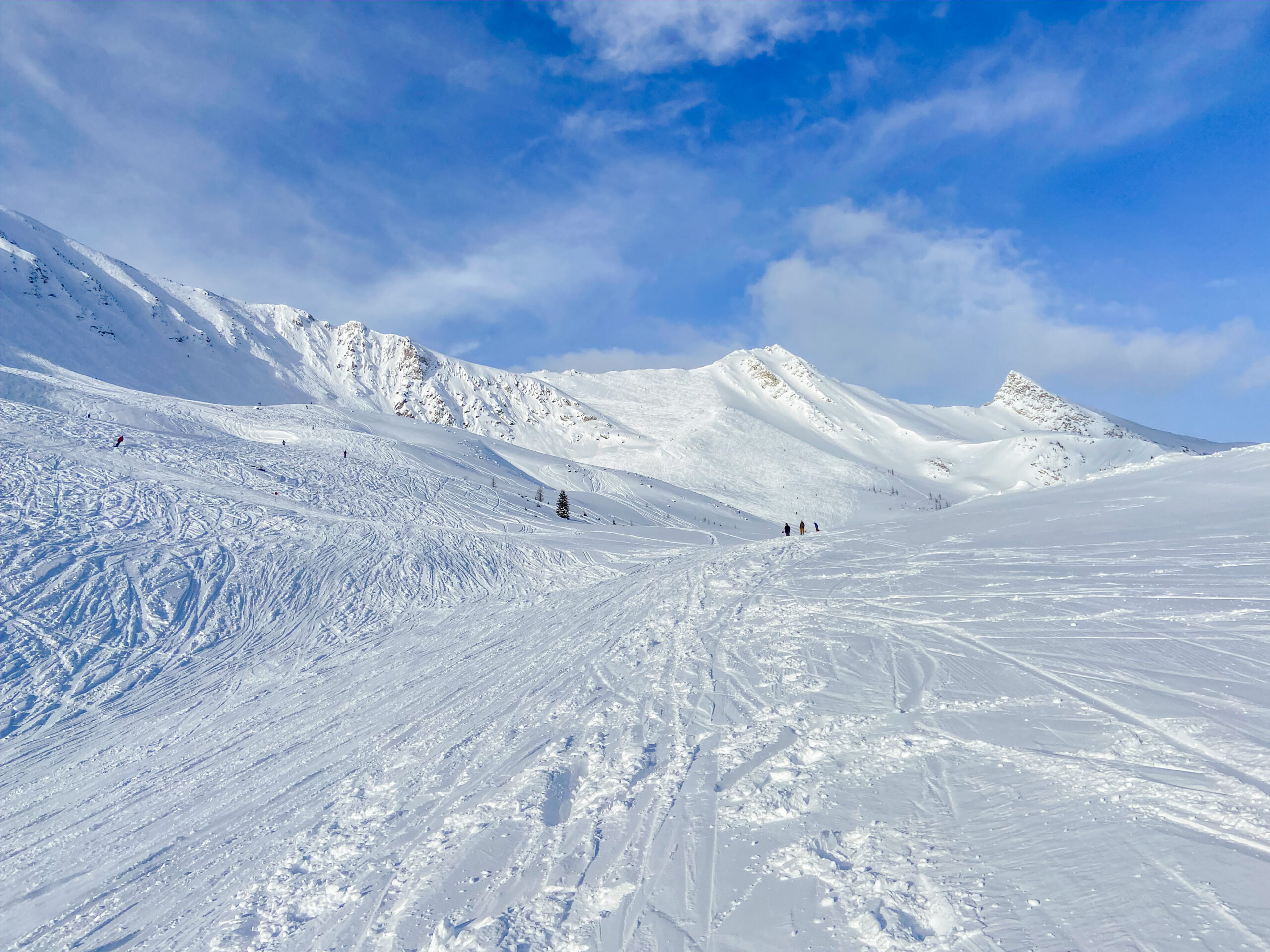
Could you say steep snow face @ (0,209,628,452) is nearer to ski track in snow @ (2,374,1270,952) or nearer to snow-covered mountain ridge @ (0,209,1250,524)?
snow-covered mountain ridge @ (0,209,1250,524)

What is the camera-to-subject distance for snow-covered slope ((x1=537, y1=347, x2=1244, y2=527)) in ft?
247

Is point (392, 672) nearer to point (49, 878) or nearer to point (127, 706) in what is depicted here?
point (127, 706)

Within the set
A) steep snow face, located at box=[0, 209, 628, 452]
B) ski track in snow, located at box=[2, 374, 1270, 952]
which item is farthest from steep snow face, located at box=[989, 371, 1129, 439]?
ski track in snow, located at box=[2, 374, 1270, 952]

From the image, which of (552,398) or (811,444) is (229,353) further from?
(811,444)

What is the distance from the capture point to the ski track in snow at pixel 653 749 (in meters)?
3.49

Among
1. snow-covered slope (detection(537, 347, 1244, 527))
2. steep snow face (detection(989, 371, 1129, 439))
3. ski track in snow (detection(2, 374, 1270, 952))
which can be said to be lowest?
ski track in snow (detection(2, 374, 1270, 952))

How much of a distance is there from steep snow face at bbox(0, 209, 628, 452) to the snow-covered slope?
14.8m

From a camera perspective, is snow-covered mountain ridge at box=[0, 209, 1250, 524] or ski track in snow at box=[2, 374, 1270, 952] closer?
ski track in snow at box=[2, 374, 1270, 952]

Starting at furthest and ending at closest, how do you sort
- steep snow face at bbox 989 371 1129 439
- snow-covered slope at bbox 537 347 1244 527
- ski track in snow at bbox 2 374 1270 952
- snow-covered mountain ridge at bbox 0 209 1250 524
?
steep snow face at bbox 989 371 1129 439 → snow-covered mountain ridge at bbox 0 209 1250 524 → snow-covered slope at bbox 537 347 1244 527 → ski track in snow at bbox 2 374 1270 952

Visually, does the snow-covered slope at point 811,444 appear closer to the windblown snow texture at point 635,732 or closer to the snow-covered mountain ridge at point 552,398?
the snow-covered mountain ridge at point 552,398

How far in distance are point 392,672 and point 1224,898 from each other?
982 centimetres

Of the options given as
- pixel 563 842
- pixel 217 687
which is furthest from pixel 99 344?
pixel 563 842

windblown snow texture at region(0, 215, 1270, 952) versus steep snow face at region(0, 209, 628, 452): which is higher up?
steep snow face at region(0, 209, 628, 452)

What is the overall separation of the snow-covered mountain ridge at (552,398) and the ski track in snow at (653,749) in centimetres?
5044
